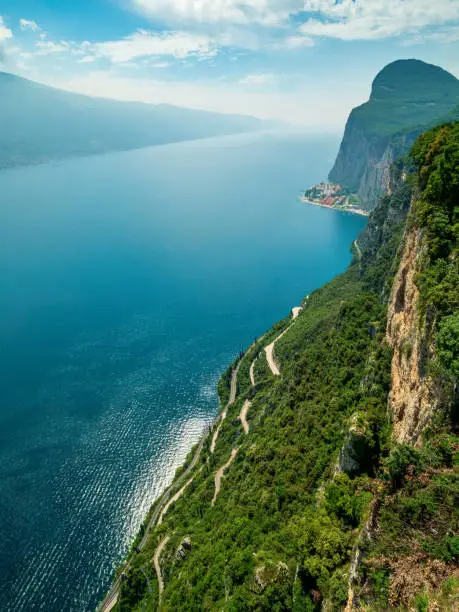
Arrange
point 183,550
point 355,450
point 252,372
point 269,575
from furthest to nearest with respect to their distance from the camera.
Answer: point 252,372 → point 183,550 → point 355,450 → point 269,575

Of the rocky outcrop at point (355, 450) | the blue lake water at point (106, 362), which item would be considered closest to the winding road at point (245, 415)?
the blue lake water at point (106, 362)

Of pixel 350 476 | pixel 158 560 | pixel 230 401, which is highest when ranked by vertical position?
pixel 350 476

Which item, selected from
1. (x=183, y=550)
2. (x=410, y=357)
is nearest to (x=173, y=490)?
(x=183, y=550)

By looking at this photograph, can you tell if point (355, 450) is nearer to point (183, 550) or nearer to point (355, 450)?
point (355, 450)

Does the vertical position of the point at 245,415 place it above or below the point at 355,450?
below

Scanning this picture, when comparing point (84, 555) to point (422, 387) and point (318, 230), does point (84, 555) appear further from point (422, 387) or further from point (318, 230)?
point (318, 230)

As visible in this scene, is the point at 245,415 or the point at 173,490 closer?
the point at 173,490

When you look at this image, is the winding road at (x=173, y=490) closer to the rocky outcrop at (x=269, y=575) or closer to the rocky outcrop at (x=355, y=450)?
the rocky outcrop at (x=269, y=575)
